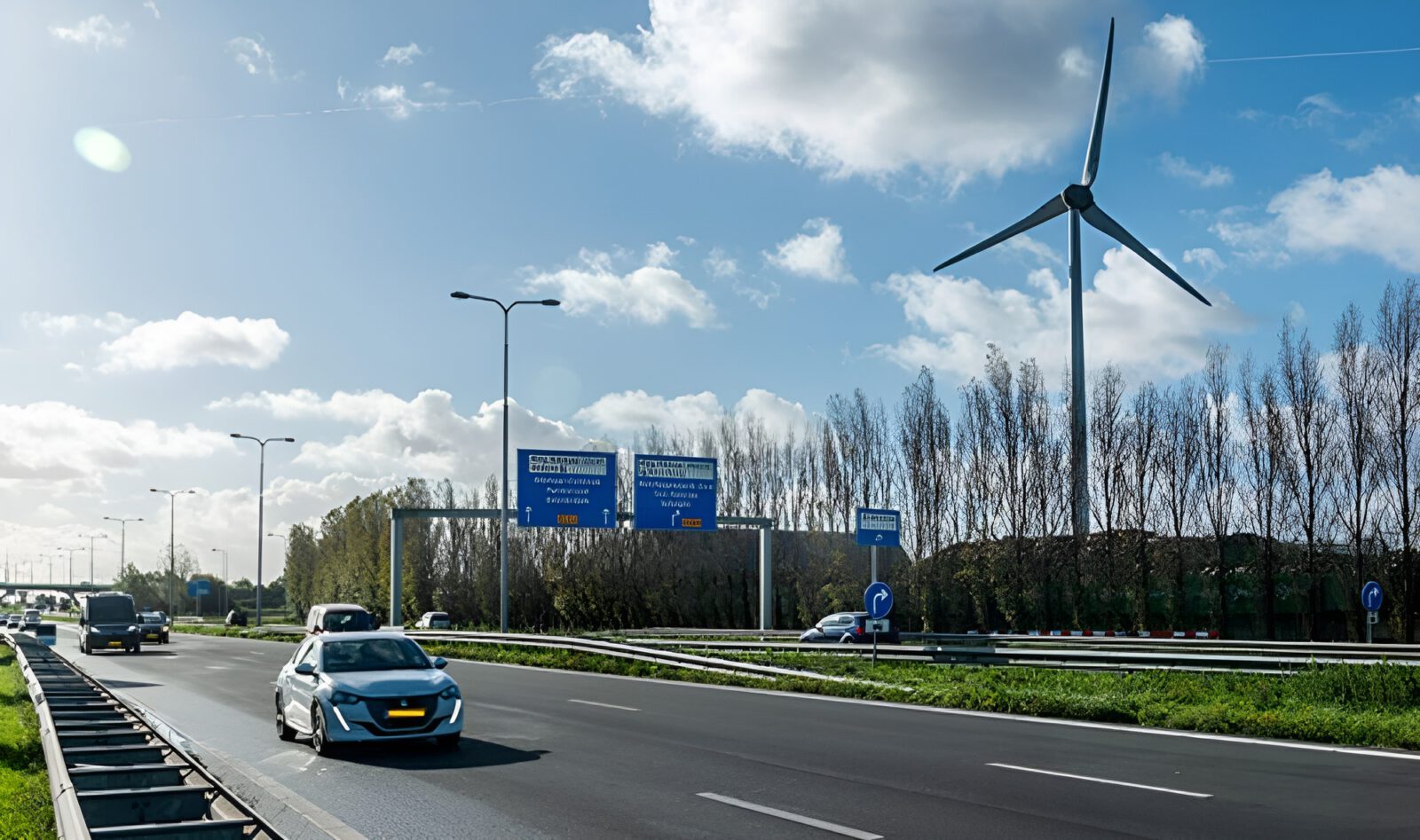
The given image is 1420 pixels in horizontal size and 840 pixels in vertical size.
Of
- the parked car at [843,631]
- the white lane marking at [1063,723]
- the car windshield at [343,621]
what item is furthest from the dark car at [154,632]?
the white lane marking at [1063,723]

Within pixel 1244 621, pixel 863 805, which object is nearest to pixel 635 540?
pixel 1244 621

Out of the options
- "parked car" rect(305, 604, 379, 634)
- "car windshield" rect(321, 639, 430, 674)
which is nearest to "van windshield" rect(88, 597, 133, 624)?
"parked car" rect(305, 604, 379, 634)

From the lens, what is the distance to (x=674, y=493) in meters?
45.5

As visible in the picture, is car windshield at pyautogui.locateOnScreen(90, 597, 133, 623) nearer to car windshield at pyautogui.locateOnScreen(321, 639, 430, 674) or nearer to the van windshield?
the van windshield

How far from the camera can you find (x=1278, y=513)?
49094 millimetres

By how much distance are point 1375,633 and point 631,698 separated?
34.2m

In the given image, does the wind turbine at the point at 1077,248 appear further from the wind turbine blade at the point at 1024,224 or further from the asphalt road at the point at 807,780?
the asphalt road at the point at 807,780

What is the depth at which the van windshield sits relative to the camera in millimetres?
47188

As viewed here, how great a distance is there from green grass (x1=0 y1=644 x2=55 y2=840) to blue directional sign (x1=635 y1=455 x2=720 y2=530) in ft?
80.4

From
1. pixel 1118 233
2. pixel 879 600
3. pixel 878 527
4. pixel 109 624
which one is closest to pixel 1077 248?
pixel 1118 233

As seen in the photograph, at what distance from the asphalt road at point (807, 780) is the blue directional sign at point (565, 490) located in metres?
22.4

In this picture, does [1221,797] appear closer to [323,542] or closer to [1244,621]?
[1244,621]

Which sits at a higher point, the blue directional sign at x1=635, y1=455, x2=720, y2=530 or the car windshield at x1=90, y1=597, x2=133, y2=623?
the blue directional sign at x1=635, y1=455, x2=720, y2=530

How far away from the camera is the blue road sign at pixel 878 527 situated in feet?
144
